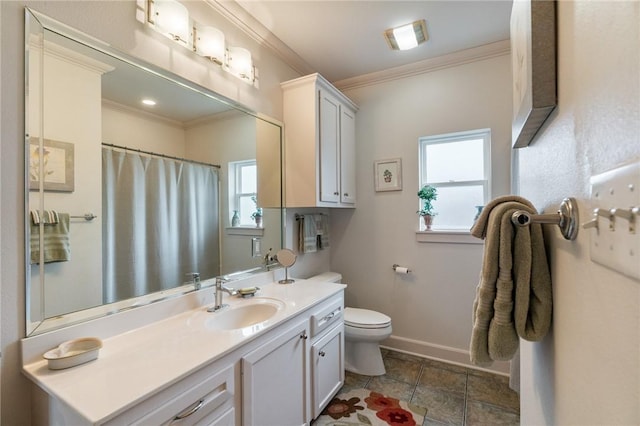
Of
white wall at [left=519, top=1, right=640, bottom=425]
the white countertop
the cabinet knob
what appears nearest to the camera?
white wall at [left=519, top=1, right=640, bottom=425]

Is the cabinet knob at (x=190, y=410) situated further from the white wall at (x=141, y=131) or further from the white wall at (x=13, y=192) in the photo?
the white wall at (x=141, y=131)

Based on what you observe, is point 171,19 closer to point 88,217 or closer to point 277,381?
point 88,217

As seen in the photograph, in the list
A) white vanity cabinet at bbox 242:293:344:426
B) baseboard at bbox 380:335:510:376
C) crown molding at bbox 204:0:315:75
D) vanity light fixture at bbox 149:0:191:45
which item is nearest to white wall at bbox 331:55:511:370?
baseboard at bbox 380:335:510:376

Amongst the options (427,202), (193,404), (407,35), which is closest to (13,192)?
(193,404)

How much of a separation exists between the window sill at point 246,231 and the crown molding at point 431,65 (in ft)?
5.74

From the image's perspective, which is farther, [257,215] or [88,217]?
[257,215]

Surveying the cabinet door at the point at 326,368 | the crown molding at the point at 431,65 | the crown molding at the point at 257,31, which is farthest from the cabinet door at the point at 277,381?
the crown molding at the point at 431,65

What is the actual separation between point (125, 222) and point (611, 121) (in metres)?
1.59

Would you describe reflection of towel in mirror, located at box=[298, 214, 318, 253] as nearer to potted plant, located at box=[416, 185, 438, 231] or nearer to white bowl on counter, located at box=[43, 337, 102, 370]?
potted plant, located at box=[416, 185, 438, 231]

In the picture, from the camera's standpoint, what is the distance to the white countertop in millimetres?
793

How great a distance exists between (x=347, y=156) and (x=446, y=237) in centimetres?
113

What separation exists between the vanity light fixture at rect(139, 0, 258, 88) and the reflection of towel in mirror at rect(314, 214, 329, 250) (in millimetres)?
1261

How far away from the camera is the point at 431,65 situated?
2438 millimetres

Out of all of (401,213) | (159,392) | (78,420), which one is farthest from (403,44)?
(78,420)
